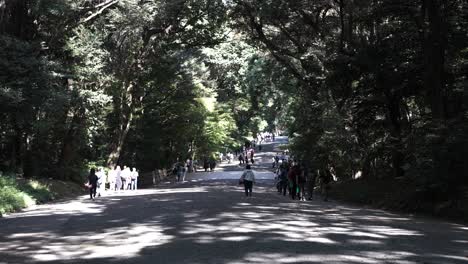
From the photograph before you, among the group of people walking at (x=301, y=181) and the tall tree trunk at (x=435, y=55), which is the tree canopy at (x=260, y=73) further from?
the group of people walking at (x=301, y=181)

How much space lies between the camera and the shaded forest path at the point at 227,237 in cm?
930

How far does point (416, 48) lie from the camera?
22.3m

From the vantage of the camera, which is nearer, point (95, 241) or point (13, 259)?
point (13, 259)

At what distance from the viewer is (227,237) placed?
11.2 m

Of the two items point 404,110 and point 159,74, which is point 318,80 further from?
point 159,74

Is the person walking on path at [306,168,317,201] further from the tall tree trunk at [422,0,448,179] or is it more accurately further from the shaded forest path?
the shaded forest path

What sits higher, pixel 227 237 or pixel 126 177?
pixel 126 177

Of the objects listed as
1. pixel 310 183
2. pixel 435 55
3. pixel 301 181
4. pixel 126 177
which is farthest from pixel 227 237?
pixel 126 177

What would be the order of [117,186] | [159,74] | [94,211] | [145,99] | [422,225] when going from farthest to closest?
1. [145,99]
2. [159,74]
3. [117,186]
4. [94,211]
5. [422,225]

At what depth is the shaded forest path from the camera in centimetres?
930

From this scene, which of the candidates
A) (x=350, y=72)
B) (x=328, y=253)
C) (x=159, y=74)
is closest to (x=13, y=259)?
(x=328, y=253)

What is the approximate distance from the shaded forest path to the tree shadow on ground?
2 centimetres

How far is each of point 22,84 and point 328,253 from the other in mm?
17031

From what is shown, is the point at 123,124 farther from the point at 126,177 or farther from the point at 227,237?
the point at 227,237
